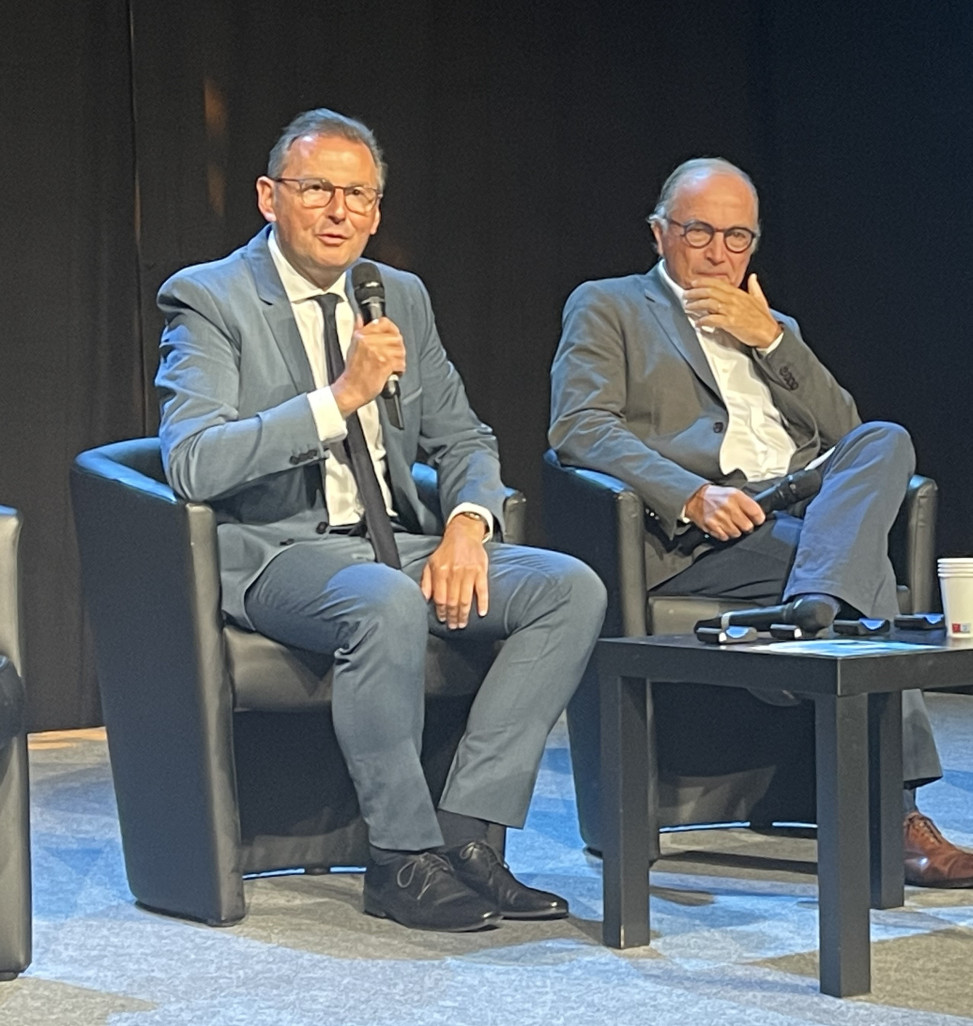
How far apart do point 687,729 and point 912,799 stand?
433 mm

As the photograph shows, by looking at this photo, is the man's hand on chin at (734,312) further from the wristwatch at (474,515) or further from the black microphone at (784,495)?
the wristwatch at (474,515)

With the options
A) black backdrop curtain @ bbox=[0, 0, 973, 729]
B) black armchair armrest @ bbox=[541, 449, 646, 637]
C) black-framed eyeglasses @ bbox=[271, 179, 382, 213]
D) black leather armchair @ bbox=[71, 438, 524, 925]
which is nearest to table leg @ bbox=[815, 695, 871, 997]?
black leather armchair @ bbox=[71, 438, 524, 925]

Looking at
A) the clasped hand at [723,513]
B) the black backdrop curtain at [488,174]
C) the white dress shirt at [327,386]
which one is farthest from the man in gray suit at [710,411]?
the black backdrop curtain at [488,174]

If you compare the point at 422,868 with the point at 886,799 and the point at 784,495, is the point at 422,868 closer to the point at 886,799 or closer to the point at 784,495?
the point at 886,799

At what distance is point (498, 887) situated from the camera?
2.48 m

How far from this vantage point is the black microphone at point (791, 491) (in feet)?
9.94

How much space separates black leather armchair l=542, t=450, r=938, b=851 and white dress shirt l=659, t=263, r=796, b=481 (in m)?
0.27

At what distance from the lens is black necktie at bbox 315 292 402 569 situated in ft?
8.98

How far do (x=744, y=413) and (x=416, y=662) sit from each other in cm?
104

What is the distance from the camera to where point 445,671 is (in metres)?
2.68

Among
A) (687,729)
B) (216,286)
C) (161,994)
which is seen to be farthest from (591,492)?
(161,994)

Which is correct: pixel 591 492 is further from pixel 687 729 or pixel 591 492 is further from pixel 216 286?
pixel 216 286

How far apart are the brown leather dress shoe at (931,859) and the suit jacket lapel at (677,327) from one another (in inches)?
35.8

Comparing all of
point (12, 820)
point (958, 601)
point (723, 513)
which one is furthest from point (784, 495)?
point (12, 820)
